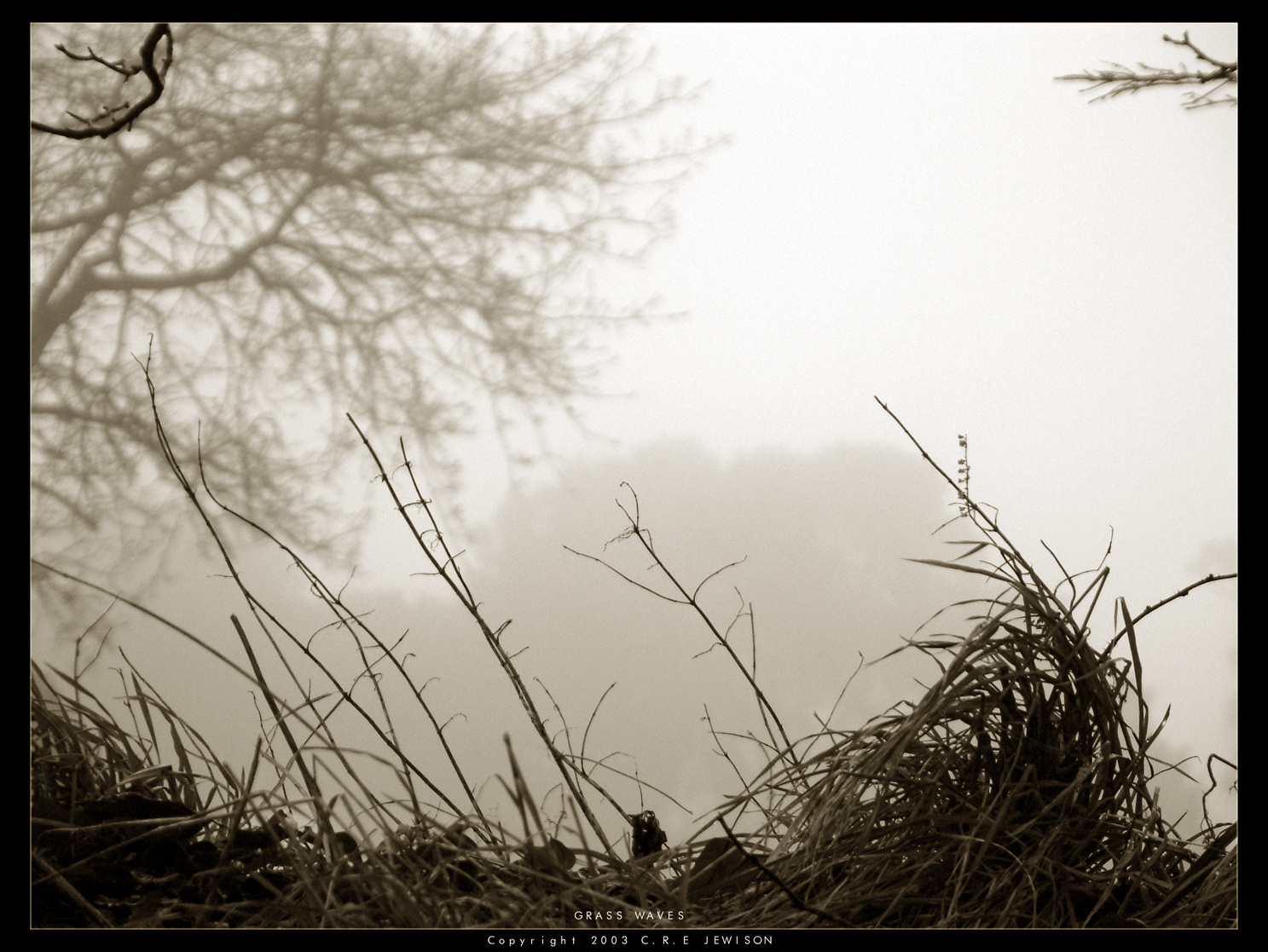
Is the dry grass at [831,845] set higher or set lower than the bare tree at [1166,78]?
lower

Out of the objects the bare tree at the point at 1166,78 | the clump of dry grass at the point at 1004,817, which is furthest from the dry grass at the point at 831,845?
the bare tree at the point at 1166,78

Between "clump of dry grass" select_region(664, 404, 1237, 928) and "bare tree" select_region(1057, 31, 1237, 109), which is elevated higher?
"bare tree" select_region(1057, 31, 1237, 109)

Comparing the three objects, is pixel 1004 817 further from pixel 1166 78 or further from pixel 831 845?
pixel 1166 78

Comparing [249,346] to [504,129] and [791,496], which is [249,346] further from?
[791,496]

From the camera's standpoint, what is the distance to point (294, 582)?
117 centimetres

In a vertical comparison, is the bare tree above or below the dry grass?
above

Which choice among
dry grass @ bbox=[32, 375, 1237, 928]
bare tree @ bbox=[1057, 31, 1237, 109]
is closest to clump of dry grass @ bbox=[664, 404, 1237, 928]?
dry grass @ bbox=[32, 375, 1237, 928]

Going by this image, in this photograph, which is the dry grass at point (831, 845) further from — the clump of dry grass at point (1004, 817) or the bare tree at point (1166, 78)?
the bare tree at point (1166, 78)

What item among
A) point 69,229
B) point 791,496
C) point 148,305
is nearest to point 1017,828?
point 791,496

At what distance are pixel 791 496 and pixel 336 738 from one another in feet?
2.17

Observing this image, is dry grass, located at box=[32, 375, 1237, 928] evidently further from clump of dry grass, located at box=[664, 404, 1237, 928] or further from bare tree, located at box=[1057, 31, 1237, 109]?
bare tree, located at box=[1057, 31, 1237, 109]

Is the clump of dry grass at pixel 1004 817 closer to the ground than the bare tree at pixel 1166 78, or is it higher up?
closer to the ground

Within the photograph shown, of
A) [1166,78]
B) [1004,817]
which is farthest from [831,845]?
[1166,78]
